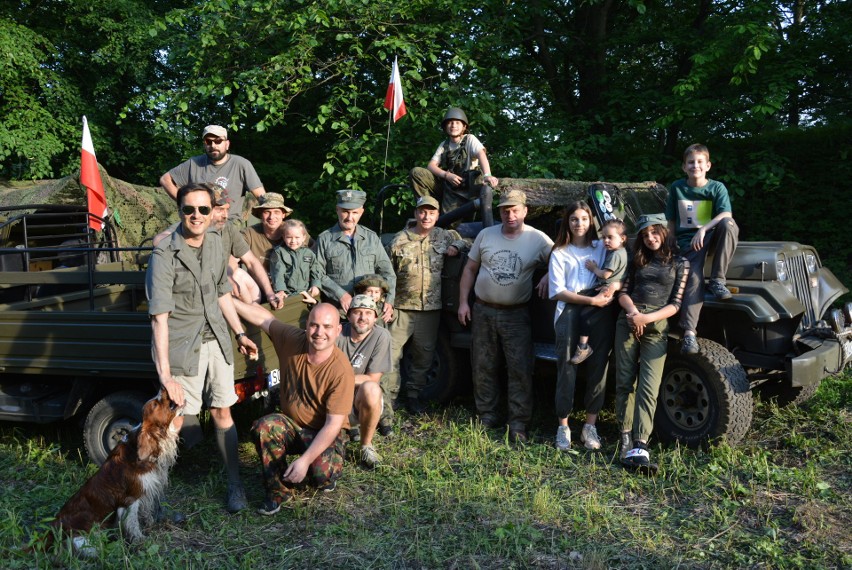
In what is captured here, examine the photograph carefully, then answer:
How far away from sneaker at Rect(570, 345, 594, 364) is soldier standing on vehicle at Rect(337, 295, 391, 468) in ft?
4.20

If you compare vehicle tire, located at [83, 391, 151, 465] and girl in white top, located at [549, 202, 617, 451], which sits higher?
girl in white top, located at [549, 202, 617, 451]

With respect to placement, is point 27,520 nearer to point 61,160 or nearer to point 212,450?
point 212,450

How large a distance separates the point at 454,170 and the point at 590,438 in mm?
2792

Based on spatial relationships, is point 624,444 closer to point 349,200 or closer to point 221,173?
point 349,200

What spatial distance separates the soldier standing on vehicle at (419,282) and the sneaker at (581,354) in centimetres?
136

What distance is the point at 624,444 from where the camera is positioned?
4.91 m

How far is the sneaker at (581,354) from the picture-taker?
5035mm

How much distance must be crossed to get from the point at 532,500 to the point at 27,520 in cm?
293

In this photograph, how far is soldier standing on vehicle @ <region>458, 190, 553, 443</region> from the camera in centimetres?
543

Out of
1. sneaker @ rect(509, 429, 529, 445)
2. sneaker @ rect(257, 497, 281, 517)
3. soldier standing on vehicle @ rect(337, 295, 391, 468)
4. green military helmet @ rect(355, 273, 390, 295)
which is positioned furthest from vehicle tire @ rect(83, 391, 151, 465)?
sneaker @ rect(509, 429, 529, 445)

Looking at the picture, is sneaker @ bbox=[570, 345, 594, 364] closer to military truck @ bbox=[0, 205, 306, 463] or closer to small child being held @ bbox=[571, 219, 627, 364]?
small child being held @ bbox=[571, 219, 627, 364]

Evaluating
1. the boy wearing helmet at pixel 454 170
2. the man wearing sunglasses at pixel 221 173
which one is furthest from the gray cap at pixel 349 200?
the boy wearing helmet at pixel 454 170

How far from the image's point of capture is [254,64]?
32.0 feet

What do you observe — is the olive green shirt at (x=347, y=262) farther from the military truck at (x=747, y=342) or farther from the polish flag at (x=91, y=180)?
the polish flag at (x=91, y=180)
